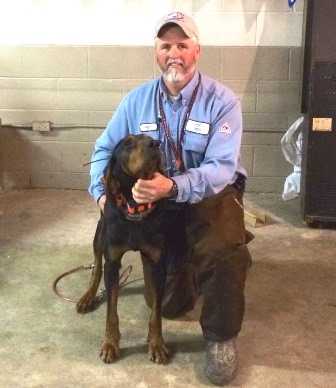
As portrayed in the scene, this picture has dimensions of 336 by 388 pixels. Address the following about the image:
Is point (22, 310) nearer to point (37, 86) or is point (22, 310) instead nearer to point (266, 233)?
point (266, 233)

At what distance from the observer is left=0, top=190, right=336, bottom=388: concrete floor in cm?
209

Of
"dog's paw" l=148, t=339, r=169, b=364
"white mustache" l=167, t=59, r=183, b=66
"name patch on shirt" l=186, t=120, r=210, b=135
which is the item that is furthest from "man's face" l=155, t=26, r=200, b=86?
"dog's paw" l=148, t=339, r=169, b=364

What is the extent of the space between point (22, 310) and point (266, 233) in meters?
1.53

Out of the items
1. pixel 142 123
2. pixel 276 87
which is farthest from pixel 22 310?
pixel 276 87

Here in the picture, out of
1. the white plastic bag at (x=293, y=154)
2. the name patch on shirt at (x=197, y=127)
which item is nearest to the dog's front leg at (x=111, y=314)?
the name patch on shirt at (x=197, y=127)

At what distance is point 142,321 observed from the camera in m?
2.46

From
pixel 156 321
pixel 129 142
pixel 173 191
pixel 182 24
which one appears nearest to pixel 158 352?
pixel 156 321

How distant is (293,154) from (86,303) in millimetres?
1936

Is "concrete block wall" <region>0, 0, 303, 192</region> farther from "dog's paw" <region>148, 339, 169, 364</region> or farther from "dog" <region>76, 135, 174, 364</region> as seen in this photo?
"dog's paw" <region>148, 339, 169, 364</region>

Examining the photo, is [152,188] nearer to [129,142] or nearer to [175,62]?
[129,142]

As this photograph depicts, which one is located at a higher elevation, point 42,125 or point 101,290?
point 42,125

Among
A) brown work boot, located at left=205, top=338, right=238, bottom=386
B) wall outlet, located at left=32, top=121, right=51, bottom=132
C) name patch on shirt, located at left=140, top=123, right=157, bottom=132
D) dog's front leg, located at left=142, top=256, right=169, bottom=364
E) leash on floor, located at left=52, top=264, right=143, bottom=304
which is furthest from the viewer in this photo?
wall outlet, located at left=32, top=121, right=51, bottom=132

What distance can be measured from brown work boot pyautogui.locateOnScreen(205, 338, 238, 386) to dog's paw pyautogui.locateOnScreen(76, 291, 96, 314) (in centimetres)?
65

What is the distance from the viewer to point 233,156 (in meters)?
2.19
